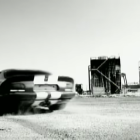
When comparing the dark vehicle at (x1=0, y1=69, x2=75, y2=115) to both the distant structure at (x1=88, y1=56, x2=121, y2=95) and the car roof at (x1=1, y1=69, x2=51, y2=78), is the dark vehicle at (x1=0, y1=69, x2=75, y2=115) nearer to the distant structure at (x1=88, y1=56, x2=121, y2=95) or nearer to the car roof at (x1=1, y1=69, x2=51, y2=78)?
the car roof at (x1=1, y1=69, x2=51, y2=78)

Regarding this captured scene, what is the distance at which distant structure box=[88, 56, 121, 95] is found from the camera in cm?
3316

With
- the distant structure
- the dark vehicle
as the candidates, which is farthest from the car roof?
the distant structure

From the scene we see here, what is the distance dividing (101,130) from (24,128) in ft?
4.70

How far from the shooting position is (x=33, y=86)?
7270 millimetres

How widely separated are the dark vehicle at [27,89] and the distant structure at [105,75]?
83.9 feet

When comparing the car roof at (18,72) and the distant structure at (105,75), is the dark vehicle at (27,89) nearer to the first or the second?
the car roof at (18,72)

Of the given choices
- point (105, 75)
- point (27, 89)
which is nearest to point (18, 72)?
point (27, 89)

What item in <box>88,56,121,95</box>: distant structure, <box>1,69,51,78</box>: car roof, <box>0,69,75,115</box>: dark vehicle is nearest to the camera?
<box>0,69,75,115</box>: dark vehicle

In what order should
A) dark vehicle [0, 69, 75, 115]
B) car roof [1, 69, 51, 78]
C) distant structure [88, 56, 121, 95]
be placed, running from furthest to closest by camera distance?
distant structure [88, 56, 121, 95] → car roof [1, 69, 51, 78] → dark vehicle [0, 69, 75, 115]

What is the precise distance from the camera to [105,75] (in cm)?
3366

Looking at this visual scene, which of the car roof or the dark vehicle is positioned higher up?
the car roof

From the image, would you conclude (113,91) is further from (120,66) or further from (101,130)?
(101,130)

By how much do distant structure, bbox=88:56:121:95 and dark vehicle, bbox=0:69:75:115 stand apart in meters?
25.6

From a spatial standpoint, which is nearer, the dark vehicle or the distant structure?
the dark vehicle
